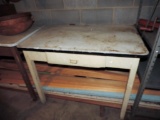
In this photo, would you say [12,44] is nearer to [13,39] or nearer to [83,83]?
[13,39]

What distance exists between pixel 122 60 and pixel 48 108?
104 centimetres

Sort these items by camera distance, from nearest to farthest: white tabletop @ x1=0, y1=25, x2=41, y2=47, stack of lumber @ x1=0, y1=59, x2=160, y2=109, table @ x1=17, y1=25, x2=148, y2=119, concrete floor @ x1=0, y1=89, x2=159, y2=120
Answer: table @ x1=17, y1=25, x2=148, y2=119 < white tabletop @ x1=0, y1=25, x2=41, y2=47 < stack of lumber @ x1=0, y1=59, x2=160, y2=109 < concrete floor @ x1=0, y1=89, x2=159, y2=120

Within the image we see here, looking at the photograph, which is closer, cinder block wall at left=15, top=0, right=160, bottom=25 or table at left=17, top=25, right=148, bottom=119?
table at left=17, top=25, right=148, bottom=119

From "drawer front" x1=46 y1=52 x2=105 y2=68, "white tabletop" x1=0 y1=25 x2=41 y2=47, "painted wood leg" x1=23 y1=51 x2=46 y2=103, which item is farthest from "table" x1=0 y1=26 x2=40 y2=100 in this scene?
"drawer front" x1=46 y1=52 x2=105 y2=68

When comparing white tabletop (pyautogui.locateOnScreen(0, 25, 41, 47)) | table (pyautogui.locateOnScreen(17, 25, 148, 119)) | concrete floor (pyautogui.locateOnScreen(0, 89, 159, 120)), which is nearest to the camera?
table (pyautogui.locateOnScreen(17, 25, 148, 119))

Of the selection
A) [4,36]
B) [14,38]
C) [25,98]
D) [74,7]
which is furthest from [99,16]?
[25,98]

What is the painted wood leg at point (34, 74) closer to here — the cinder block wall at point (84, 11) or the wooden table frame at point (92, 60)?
the wooden table frame at point (92, 60)

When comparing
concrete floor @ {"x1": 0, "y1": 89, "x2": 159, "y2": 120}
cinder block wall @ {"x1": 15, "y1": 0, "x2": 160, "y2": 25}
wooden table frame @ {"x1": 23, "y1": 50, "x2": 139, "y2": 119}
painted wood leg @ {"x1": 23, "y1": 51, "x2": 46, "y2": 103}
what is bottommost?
concrete floor @ {"x1": 0, "y1": 89, "x2": 159, "y2": 120}

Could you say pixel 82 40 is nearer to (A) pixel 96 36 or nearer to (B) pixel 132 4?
(A) pixel 96 36

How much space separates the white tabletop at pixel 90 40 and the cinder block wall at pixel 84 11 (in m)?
0.19

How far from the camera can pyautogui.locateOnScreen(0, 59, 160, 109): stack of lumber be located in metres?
1.24

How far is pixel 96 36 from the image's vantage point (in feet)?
3.65

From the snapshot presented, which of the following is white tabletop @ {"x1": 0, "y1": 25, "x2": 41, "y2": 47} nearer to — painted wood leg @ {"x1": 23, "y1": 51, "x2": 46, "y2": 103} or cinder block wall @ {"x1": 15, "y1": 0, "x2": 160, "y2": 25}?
painted wood leg @ {"x1": 23, "y1": 51, "x2": 46, "y2": 103}

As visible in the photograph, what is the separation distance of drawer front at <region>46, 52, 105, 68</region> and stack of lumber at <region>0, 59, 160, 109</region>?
0.42 meters
